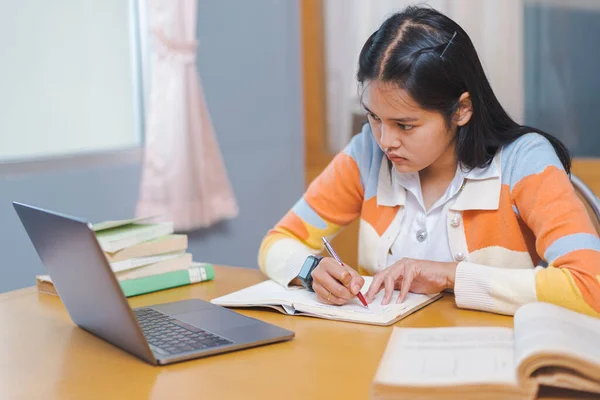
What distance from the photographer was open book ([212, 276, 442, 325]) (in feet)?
4.22

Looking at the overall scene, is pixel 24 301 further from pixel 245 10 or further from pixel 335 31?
pixel 335 31

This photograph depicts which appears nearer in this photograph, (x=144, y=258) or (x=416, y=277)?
(x=416, y=277)

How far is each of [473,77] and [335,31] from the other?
1.74m

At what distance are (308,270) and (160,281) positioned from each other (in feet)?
1.04

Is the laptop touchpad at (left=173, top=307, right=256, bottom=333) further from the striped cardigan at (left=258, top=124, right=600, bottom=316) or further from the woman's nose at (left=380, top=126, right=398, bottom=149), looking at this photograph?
the woman's nose at (left=380, top=126, right=398, bottom=149)

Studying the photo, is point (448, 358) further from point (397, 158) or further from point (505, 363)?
point (397, 158)

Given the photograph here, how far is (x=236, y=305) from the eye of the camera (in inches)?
54.8

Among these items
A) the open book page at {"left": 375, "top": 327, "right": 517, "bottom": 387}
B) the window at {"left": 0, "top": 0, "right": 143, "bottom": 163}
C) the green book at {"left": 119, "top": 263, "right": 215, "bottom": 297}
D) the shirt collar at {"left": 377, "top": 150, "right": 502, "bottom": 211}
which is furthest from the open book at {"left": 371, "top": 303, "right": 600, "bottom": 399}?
the window at {"left": 0, "top": 0, "right": 143, "bottom": 163}

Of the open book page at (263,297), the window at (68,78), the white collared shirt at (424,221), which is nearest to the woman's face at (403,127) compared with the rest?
the white collared shirt at (424,221)

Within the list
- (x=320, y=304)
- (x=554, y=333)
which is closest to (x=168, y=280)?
(x=320, y=304)

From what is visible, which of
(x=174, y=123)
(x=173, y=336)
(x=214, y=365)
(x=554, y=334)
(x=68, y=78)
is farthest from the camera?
(x=174, y=123)

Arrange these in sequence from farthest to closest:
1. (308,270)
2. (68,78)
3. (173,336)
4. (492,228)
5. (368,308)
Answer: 1. (68,78)
2. (492,228)
3. (308,270)
4. (368,308)
5. (173,336)

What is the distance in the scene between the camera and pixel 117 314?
1.09 meters

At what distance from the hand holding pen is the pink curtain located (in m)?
1.25
